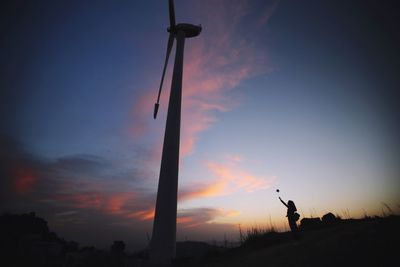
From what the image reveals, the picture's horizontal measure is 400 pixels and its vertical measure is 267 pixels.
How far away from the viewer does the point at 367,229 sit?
982 cm

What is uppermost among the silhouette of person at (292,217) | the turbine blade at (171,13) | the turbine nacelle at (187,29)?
the turbine blade at (171,13)

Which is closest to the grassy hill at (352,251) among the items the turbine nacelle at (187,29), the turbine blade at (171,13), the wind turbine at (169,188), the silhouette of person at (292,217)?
the silhouette of person at (292,217)

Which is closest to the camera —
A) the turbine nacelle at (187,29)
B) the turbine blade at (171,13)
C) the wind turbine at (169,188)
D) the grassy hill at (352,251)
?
the grassy hill at (352,251)

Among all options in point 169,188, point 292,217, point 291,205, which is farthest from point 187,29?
point 292,217

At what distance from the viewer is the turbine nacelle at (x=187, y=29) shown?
22234mm

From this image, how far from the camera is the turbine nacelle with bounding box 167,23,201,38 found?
22.2m

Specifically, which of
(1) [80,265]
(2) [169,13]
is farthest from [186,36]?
(1) [80,265]

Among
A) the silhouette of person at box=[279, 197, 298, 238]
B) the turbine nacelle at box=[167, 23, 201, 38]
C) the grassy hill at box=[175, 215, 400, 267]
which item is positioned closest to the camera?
the grassy hill at box=[175, 215, 400, 267]

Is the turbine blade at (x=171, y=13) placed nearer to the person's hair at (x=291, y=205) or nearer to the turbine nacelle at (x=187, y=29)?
the turbine nacelle at (x=187, y=29)

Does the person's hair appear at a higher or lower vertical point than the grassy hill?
higher

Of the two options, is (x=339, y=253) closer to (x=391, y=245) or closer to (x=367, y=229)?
(x=391, y=245)

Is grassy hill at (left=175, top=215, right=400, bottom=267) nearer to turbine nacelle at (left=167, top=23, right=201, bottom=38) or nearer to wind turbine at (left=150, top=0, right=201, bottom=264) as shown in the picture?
wind turbine at (left=150, top=0, right=201, bottom=264)

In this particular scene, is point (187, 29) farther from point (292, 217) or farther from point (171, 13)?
point (292, 217)

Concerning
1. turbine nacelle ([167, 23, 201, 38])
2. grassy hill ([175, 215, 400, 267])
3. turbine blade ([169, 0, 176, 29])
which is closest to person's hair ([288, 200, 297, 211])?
grassy hill ([175, 215, 400, 267])
